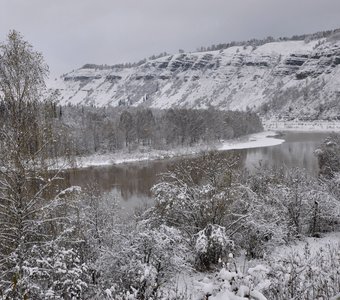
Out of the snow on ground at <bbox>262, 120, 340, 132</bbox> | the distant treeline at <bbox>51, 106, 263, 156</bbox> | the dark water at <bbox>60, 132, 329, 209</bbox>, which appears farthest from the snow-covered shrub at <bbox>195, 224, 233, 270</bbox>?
the snow on ground at <bbox>262, 120, 340, 132</bbox>

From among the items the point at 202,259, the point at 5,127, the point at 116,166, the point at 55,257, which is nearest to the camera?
the point at 55,257

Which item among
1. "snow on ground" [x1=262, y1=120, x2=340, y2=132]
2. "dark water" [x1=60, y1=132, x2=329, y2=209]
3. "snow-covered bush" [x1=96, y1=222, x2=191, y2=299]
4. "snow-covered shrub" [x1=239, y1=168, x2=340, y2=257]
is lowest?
"snow on ground" [x1=262, y1=120, x2=340, y2=132]

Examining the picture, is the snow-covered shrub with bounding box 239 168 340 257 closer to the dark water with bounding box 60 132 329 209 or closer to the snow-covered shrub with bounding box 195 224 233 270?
the snow-covered shrub with bounding box 195 224 233 270

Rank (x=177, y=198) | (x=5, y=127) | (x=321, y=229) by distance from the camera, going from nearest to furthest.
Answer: (x=5, y=127) → (x=177, y=198) → (x=321, y=229)

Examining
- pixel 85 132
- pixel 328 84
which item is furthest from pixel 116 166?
pixel 328 84

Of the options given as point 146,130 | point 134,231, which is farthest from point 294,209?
point 146,130

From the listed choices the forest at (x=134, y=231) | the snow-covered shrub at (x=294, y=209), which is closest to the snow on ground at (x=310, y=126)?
the snow-covered shrub at (x=294, y=209)

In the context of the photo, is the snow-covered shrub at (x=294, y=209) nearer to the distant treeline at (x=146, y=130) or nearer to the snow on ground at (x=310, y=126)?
the distant treeline at (x=146, y=130)

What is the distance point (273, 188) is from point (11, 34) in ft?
45.7

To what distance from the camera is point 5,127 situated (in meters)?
8.62

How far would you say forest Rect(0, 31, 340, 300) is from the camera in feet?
19.4

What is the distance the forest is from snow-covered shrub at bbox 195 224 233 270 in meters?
0.04

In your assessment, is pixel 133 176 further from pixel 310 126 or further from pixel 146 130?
pixel 310 126

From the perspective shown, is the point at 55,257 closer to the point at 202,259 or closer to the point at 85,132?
the point at 202,259
